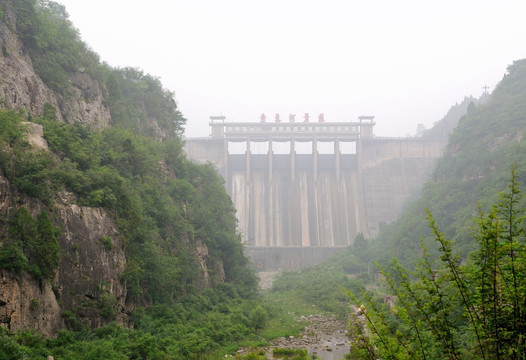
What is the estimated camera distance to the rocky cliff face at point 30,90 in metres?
13.0

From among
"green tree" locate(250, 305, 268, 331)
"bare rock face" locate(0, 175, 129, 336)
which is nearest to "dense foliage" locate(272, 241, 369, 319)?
"green tree" locate(250, 305, 268, 331)

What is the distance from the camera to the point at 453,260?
3832 mm

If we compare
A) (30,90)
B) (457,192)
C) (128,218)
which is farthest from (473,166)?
(30,90)

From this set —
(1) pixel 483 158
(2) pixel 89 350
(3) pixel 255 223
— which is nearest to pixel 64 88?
(2) pixel 89 350

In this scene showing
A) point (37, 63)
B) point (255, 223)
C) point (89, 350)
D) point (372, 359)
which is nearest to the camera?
point (372, 359)

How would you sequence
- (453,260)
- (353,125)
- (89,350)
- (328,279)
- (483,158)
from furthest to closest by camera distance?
(353,125) → (328,279) → (483,158) → (89,350) → (453,260)

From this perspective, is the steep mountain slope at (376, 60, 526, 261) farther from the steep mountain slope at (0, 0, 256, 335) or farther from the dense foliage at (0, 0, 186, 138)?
the dense foliage at (0, 0, 186, 138)

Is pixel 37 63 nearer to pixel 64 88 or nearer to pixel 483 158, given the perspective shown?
pixel 64 88

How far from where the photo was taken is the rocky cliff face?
13.0 metres

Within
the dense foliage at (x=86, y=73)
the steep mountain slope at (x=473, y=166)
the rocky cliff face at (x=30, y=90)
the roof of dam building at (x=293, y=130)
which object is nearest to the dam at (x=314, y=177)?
the roof of dam building at (x=293, y=130)

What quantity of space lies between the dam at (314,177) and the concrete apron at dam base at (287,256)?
2.41m

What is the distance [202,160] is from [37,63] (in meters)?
33.0

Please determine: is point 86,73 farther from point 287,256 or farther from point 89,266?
point 287,256

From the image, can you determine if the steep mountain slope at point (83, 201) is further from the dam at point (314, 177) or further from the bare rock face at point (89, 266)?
the dam at point (314, 177)
